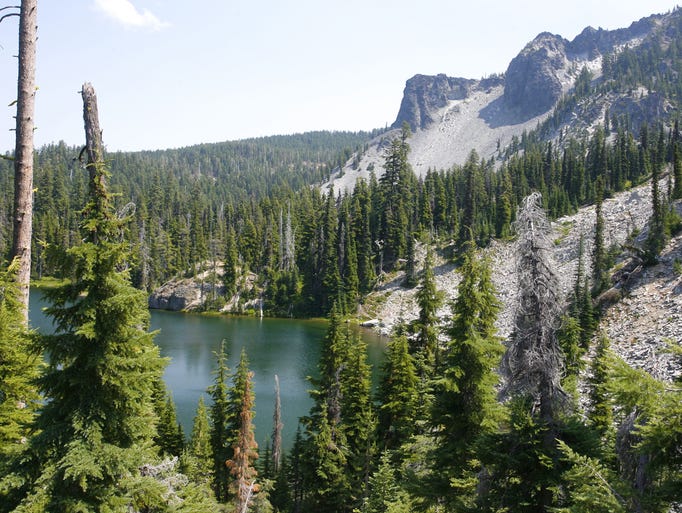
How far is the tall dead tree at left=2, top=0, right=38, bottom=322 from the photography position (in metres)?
8.68

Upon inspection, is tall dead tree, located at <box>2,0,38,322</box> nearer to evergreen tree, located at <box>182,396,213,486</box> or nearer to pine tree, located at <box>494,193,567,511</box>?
pine tree, located at <box>494,193,567,511</box>

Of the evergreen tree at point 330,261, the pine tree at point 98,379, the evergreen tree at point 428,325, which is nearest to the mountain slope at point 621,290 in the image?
the evergreen tree at point 428,325

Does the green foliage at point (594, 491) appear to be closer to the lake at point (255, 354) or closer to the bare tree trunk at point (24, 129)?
the bare tree trunk at point (24, 129)

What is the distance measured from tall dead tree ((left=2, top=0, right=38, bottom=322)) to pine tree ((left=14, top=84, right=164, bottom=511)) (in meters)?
1.90

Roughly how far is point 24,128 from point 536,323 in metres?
11.3

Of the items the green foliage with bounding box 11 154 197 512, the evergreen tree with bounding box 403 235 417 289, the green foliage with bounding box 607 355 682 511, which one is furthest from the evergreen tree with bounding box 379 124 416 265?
the green foliage with bounding box 11 154 197 512

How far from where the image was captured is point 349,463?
2386 cm

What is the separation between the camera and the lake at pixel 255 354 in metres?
38.5

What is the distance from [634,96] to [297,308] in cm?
16464

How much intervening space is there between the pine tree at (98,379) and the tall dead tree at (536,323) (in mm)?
7675

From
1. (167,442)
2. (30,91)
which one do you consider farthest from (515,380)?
(167,442)

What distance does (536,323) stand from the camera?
1041 centimetres

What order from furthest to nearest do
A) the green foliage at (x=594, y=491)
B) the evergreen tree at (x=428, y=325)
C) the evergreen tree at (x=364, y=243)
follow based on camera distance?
the evergreen tree at (x=364, y=243) < the evergreen tree at (x=428, y=325) < the green foliage at (x=594, y=491)

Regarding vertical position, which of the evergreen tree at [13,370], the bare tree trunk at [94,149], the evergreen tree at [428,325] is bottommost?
the evergreen tree at [428,325]
